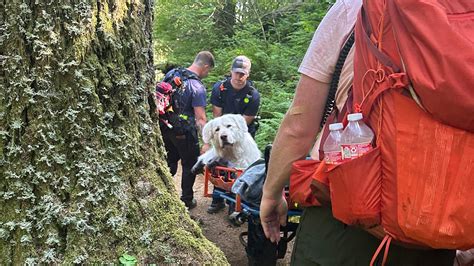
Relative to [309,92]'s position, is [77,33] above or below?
above

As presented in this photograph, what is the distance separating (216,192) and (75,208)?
11.4ft

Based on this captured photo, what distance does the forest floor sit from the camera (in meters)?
5.49

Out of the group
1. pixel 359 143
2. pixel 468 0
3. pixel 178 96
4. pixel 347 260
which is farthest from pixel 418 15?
pixel 178 96

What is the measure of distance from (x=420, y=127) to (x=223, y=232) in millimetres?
5366

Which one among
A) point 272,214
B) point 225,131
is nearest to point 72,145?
point 272,214

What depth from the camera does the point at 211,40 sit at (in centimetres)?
1670

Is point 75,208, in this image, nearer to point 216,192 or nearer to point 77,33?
point 77,33

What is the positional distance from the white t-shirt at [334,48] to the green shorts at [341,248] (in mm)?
444

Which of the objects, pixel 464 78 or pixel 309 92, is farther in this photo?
pixel 309 92

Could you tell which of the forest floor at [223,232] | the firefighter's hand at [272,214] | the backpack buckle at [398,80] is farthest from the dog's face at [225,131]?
the backpack buckle at [398,80]

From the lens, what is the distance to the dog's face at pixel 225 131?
22.6ft

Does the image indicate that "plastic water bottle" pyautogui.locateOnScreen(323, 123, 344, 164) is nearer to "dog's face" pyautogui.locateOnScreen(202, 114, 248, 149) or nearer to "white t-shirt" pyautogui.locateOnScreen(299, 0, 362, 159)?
"white t-shirt" pyautogui.locateOnScreen(299, 0, 362, 159)

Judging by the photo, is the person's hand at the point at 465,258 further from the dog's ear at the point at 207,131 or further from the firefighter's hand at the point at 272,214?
the dog's ear at the point at 207,131

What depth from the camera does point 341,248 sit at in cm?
170
